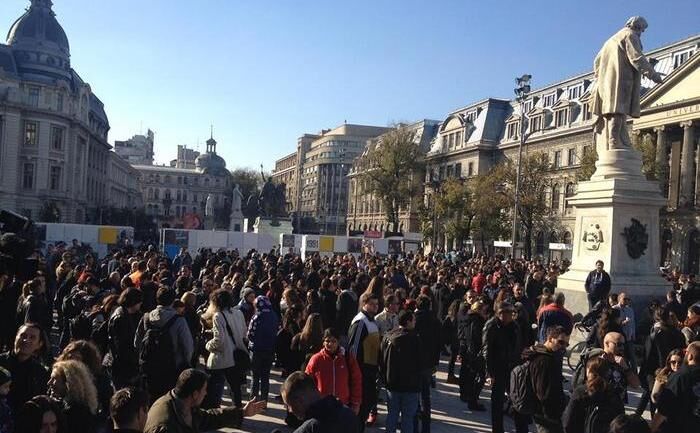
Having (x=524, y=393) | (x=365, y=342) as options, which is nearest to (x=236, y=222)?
(x=365, y=342)

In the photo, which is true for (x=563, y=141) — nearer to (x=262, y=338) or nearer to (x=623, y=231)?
(x=623, y=231)

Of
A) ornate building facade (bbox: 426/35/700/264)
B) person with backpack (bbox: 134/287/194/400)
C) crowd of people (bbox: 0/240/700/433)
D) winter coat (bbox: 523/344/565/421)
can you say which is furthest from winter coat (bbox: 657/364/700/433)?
ornate building facade (bbox: 426/35/700/264)

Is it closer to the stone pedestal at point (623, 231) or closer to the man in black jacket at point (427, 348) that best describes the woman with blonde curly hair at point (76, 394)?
the man in black jacket at point (427, 348)

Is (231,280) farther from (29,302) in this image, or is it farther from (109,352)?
(109,352)

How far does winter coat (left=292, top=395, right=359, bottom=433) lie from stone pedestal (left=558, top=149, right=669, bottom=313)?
39.0 feet

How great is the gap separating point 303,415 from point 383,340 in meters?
3.56

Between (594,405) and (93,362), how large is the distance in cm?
411

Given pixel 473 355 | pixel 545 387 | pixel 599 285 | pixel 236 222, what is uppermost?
pixel 236 222

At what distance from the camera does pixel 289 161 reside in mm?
155375

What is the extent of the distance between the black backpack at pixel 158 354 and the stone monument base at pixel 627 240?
34.6 ft

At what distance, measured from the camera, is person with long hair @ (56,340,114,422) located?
5.48 meters

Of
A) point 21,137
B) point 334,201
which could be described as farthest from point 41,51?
point 334,201

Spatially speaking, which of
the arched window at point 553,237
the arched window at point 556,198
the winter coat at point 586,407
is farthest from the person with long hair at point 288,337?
the arched window at point 556,198

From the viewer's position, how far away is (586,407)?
17.3 ft
